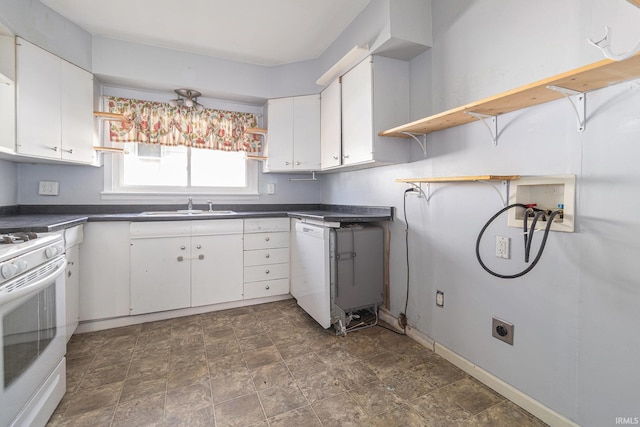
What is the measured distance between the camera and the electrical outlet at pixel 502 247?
4.98 ft

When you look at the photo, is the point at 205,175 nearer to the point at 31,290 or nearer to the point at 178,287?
the point at 178,287

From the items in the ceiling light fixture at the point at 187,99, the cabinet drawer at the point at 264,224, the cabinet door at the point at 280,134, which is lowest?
the cabinet drawer at the point at 264,224

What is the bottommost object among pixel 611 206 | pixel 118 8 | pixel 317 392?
pixel 317 392

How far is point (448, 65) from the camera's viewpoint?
1.88m

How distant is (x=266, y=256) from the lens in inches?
114

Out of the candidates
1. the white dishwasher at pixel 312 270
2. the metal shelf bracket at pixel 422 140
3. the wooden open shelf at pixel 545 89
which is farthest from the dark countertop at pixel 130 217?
the wooden open shelf at pixel 545 89

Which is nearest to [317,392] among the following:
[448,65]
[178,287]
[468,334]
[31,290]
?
[468,334]

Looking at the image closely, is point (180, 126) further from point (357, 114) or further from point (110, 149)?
point (357, 114)

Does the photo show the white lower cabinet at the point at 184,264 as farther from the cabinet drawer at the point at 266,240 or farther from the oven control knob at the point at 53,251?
the oven control knob at the point at 53,251

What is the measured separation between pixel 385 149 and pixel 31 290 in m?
2.12

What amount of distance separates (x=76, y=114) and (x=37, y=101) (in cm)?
31

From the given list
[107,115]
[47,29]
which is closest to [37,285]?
[107,115]

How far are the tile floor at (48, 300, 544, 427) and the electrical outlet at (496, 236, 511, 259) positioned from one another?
77 cm

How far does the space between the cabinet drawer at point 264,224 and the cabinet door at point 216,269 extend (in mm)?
135
